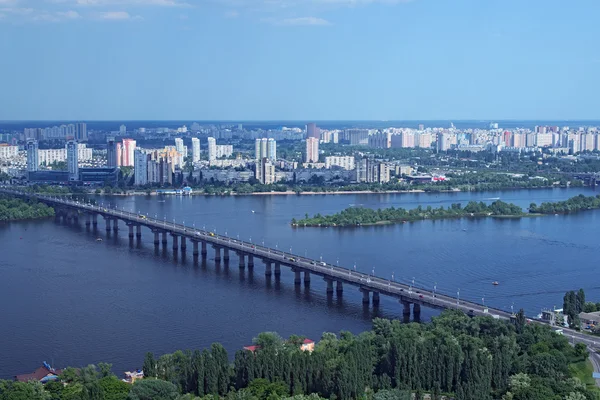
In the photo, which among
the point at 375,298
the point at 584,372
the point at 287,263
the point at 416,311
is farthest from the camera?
the point at 287,263

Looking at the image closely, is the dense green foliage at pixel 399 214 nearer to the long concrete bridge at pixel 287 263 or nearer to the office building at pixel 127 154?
the long concrete bridge at pixel 287 263

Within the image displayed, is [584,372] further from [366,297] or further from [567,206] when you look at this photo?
[567,206]

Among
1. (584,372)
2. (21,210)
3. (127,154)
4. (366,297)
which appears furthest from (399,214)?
(127,154)

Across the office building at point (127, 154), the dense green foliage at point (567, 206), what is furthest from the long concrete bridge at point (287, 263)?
the office building at point (127, 154)

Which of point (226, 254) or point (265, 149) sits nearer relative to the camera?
point (226, 254)

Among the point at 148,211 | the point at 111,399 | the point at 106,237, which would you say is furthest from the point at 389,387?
the point at 148,211

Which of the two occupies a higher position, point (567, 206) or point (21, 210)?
point (567, 206)

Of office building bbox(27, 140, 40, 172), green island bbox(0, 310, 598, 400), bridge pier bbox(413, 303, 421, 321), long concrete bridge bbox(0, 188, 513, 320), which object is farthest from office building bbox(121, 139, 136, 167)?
green island bbox(0, 310, 598, 400)
